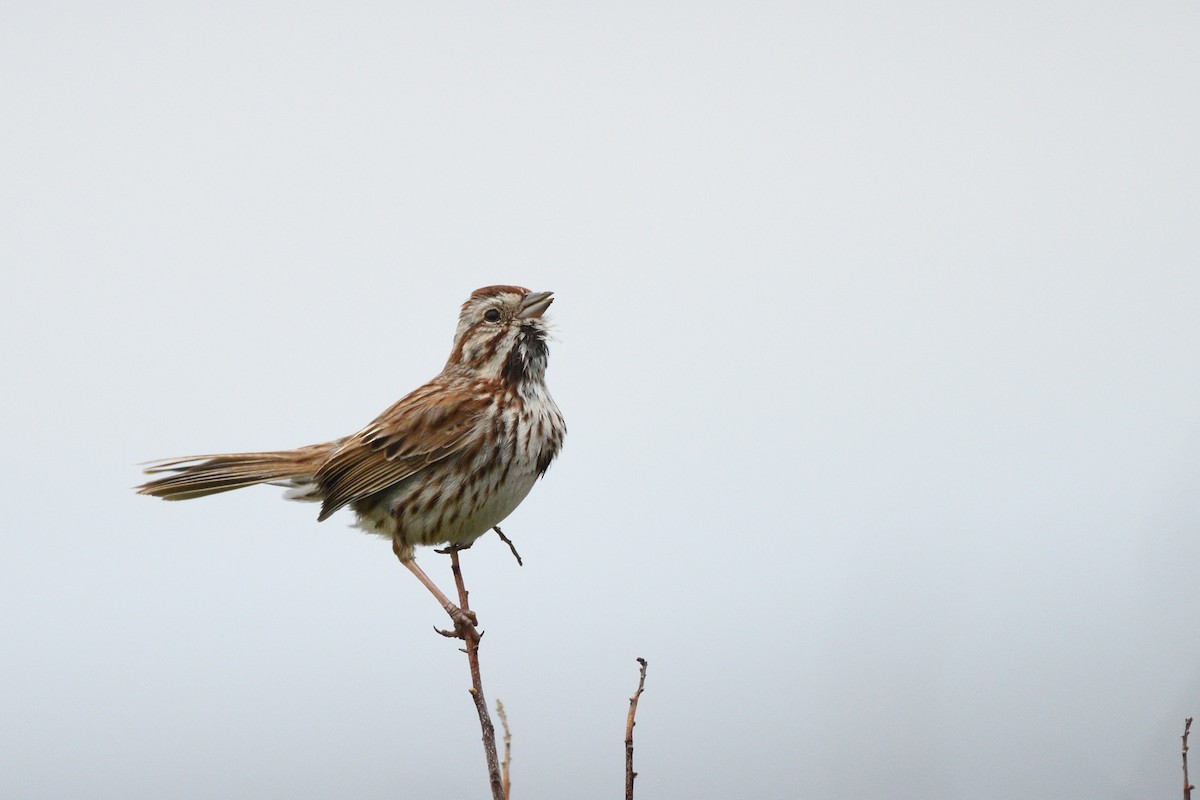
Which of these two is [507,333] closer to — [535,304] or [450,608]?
[535,304]

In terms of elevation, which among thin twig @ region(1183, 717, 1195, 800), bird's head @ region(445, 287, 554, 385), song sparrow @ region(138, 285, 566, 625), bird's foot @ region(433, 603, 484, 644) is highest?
bird's head @ region(445, 287, 554, 385)

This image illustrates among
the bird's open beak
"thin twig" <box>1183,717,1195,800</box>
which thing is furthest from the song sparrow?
"thin twig" <box>1183,717,1195,800</box>

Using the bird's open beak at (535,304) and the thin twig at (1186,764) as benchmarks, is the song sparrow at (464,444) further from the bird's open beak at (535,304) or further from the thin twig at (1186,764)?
the thin twig at (1186,764)

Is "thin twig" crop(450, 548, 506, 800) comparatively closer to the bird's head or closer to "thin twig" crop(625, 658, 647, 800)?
"thin twig" crop(625, 658, 647, 800)

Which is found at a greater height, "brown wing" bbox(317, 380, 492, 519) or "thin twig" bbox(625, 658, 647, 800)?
"brown wing" bbox(317, 380, 492, 519)

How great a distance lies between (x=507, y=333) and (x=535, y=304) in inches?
10.0

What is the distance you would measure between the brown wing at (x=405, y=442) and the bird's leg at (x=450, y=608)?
388 mm

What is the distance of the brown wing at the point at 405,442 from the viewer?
6000mm

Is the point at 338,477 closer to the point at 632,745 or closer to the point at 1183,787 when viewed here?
the point at 632,745

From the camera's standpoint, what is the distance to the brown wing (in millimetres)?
6000

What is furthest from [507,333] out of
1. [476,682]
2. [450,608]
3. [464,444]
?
→ [476,682]

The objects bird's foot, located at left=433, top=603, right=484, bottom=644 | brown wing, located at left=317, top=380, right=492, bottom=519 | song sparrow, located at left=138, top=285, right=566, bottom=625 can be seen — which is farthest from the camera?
brown wing, located at left=317, top=380, right=492, bottom=519

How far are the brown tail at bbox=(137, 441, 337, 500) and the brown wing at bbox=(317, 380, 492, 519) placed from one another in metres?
Answer: 0.43

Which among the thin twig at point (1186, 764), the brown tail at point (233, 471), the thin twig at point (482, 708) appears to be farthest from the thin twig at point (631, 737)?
the brown tail at point (233, 471)
